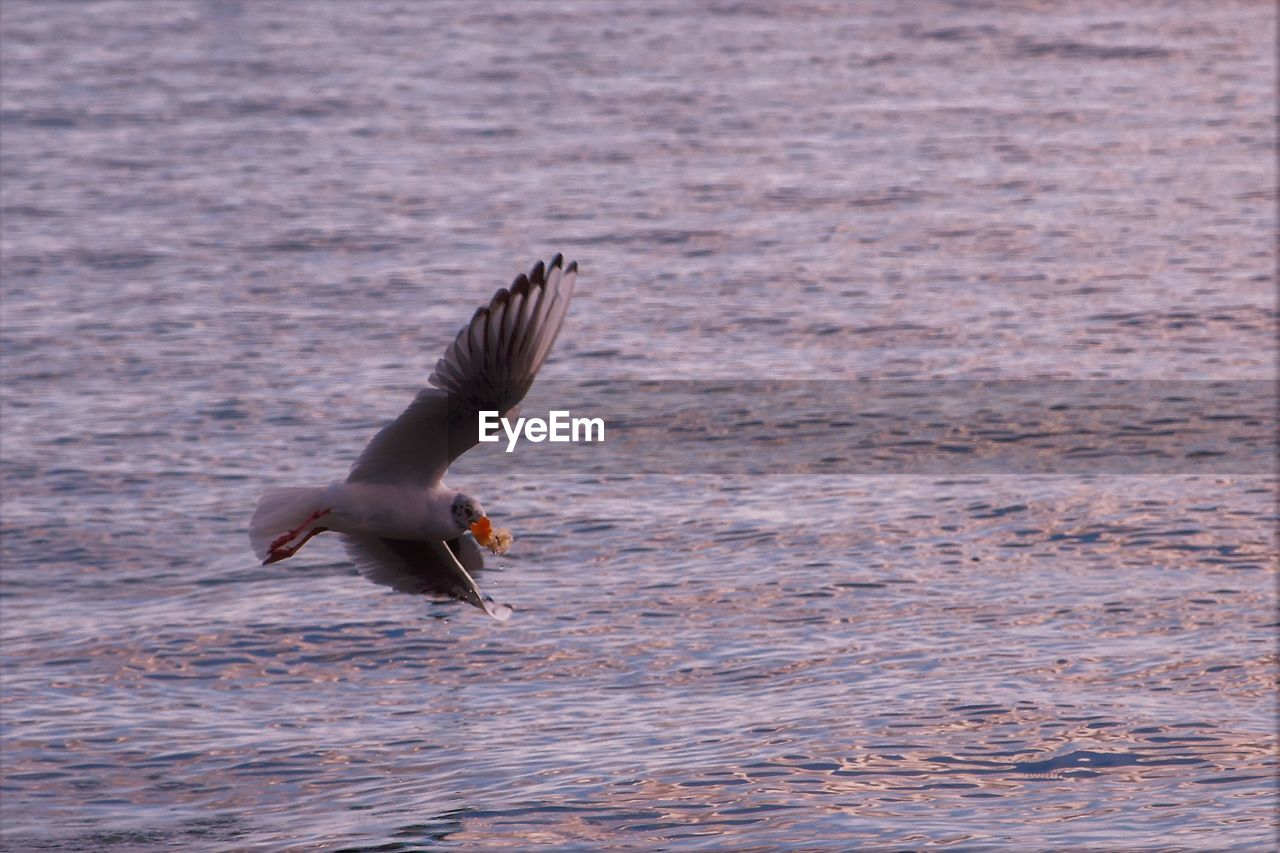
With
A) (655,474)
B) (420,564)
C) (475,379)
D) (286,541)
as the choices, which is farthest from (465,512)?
(655,474)

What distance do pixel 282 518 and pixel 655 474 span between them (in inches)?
337

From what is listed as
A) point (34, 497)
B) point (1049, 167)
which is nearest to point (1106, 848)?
point (34, 497)

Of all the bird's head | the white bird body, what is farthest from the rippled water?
the bird's head

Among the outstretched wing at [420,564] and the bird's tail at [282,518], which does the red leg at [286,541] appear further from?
the outstretched wing at [420,564]

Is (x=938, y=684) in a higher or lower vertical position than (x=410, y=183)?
lower

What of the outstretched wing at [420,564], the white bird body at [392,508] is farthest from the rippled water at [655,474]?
the white bird body at [392,508]

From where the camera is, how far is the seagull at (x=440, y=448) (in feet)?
32.1

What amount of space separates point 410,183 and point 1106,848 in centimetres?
1761

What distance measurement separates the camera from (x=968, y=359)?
20.5 m

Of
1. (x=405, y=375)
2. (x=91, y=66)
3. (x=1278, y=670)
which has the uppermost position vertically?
(x=91, y=66)

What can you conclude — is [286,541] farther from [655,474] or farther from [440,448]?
[655,474]

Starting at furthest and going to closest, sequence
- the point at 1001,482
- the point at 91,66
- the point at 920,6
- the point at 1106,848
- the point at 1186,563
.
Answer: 1. the point at 920,6
2. the point at 91,66
3. the point at 1001,482
4. the point at 1186,563
5. the point at 1106,848

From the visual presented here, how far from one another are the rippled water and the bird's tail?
281 cm

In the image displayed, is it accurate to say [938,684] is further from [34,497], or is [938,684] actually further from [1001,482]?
[34,497]
